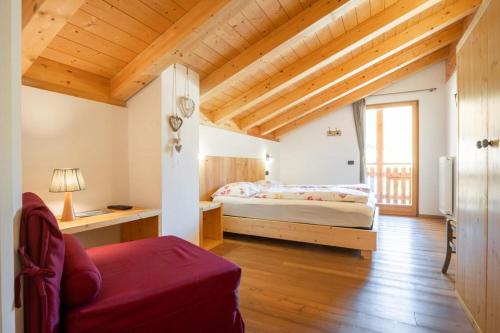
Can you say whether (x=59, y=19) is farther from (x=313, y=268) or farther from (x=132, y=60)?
(x=313, y=268)

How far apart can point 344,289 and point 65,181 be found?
7.57 ft

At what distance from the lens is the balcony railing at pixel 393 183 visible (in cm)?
546

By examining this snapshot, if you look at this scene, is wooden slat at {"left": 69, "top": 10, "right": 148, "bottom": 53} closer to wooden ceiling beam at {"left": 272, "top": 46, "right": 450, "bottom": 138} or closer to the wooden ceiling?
the wooden ceiling

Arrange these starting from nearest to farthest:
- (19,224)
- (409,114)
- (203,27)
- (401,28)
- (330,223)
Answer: (19,224), (203,27), (330,223), (401,28), (409,114)

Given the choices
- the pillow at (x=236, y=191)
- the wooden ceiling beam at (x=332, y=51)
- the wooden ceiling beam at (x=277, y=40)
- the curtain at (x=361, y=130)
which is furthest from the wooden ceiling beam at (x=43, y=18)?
the curtain at (x=361, y=130)

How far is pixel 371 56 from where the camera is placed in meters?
3.70

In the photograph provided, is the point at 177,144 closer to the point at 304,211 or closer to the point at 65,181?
the point at 65,181

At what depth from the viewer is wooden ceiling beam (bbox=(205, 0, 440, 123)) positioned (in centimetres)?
279

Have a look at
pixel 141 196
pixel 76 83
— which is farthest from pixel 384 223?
pixel 76 83

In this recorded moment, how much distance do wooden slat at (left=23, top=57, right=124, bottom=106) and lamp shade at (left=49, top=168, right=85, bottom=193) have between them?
0.73 metres

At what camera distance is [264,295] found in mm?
2008

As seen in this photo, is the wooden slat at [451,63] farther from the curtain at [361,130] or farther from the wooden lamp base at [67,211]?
the wooden lamp base at [67,211]

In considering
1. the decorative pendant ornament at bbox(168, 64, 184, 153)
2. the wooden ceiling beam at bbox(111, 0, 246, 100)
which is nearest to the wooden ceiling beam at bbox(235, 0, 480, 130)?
the decorative pendant ornament at bbox(168, 64, 184, 153)

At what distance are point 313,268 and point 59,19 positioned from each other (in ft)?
9.09
